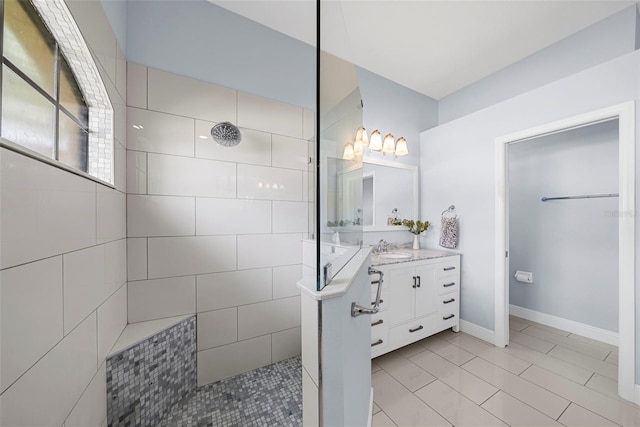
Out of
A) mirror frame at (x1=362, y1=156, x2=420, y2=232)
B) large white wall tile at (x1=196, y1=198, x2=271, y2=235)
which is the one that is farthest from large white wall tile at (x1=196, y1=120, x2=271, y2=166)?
mirror frame at (x1=362, y1=156, x2=420, y2=232)

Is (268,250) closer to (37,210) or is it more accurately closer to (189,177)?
(189,177)

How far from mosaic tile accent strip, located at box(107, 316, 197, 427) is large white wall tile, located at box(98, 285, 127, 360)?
3.4 inches

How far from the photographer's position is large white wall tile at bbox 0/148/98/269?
502mm

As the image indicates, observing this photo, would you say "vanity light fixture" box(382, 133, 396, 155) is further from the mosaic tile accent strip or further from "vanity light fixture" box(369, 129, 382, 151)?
the mosaic tile accent strip

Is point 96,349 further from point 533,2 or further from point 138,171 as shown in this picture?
point 533,2

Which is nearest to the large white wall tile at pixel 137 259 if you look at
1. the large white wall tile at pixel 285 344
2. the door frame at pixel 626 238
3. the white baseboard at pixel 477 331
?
the large white wall tile at pixel 285 344

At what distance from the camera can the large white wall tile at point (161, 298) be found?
4.37ft

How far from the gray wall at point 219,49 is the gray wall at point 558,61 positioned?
6.82ft

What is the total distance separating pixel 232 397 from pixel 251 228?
108 cm

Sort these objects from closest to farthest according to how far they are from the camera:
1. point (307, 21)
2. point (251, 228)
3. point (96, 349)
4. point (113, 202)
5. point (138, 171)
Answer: point (96, 349) → point (113, 202) → point (138, 171) → point (251, 228) → point (307, 21)

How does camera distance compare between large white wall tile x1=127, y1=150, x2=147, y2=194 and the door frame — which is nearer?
large white wall tile x1=127, y1=150, x2=147, y2=194

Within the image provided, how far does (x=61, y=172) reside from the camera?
0.71m

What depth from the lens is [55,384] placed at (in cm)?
67

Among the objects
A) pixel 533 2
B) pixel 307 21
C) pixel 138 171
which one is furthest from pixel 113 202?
pixel 533 2
